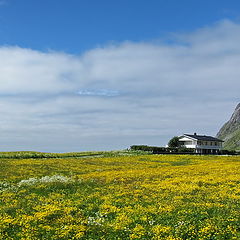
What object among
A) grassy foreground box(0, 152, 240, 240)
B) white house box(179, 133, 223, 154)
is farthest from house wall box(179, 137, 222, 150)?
grassy foreground box(0, 152, 240, 240)

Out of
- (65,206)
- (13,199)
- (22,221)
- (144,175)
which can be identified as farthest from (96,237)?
(144,175)

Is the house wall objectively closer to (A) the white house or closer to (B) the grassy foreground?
(A) the white house

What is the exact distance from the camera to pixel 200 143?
127625mm

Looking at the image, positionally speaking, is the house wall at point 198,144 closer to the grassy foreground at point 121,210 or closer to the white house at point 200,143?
the white house at point 200,143

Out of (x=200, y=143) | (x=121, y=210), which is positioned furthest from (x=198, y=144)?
(x=121, y=210)

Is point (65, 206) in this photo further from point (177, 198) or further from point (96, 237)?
point (177, 198)

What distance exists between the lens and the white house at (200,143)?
414 ft

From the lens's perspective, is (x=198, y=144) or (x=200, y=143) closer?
(x=198, y=144)

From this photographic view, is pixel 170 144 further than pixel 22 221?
Yes

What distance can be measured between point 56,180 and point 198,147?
337 ft

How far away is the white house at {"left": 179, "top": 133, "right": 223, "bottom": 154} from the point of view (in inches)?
4963

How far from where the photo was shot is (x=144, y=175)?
35219 millimetres

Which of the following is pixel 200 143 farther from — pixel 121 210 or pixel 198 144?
pixel 121 210

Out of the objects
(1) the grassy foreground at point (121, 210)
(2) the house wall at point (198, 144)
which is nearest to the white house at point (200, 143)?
(2) the house wall at point (198, 144)
